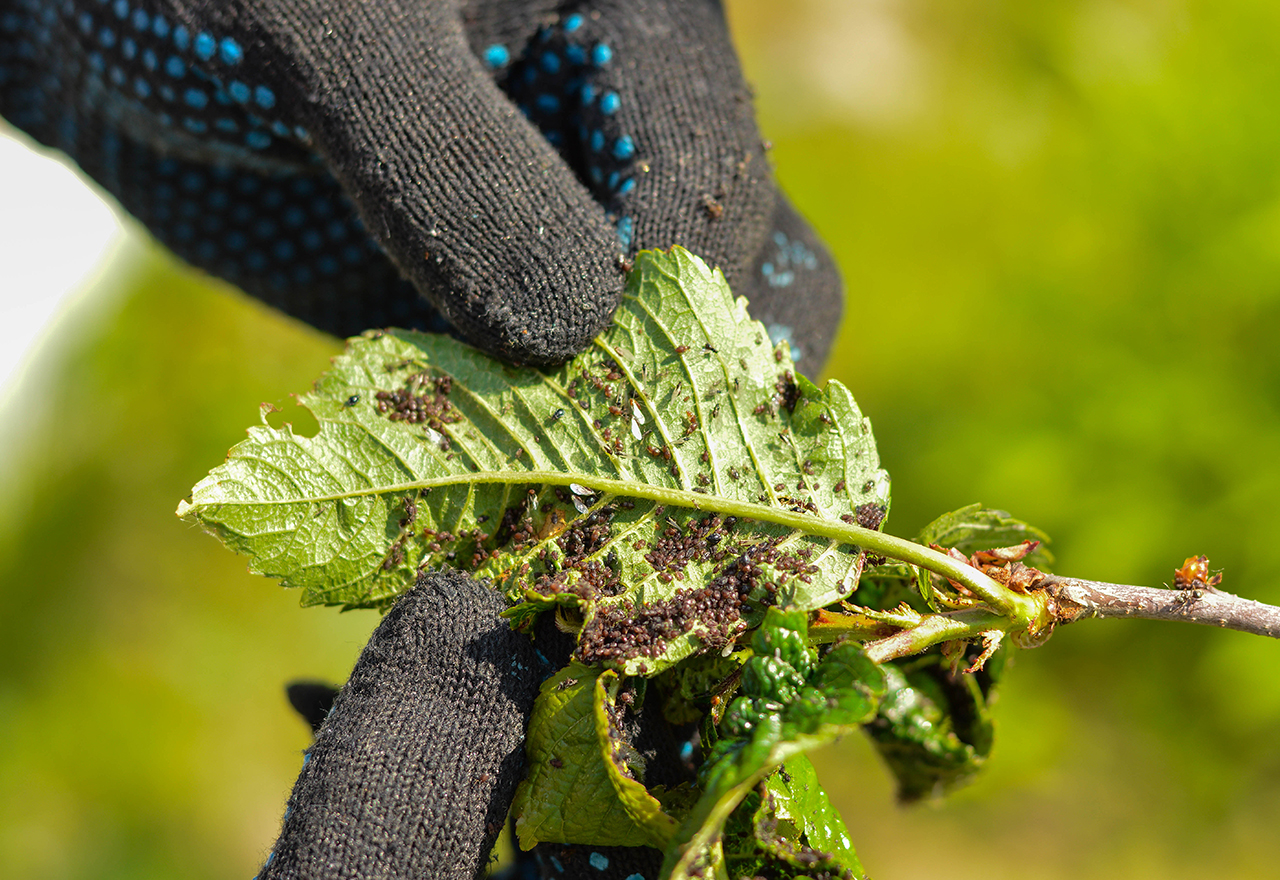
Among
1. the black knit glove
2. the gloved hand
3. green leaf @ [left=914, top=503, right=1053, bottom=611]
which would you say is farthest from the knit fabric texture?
green leaf @ [left=914, top=503, right=1053, bottom=611]

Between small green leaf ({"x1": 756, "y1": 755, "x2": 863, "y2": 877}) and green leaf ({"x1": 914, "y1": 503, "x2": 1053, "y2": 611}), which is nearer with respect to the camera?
small green leaf ({"x1": 756, "y1": 755, "x2": 863, "y2": 877})

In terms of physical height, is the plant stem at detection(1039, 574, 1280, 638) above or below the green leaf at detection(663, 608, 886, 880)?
above

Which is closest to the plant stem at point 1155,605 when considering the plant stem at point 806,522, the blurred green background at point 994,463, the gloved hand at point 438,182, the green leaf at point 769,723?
the plant stem at point 806,522

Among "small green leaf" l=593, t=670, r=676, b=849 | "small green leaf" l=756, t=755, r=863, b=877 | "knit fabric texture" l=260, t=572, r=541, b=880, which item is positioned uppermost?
"small green leaf" l=756, t=755, r=863, b=877

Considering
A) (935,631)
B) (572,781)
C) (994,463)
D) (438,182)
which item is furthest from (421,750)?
(994,463)

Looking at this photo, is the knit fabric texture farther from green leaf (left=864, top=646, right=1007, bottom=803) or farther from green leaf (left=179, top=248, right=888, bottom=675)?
green leaf (left=864, top=646, right=1007, bottom=803)

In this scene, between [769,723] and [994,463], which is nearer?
[769,723]

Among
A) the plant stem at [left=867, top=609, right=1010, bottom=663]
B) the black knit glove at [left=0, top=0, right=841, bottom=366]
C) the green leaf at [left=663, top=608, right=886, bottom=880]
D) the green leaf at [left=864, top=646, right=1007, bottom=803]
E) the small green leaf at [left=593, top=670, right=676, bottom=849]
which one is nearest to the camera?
the green leaf at [left=663, top=608, right=886, bottom=880]

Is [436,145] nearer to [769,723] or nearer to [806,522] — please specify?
[806,522]
